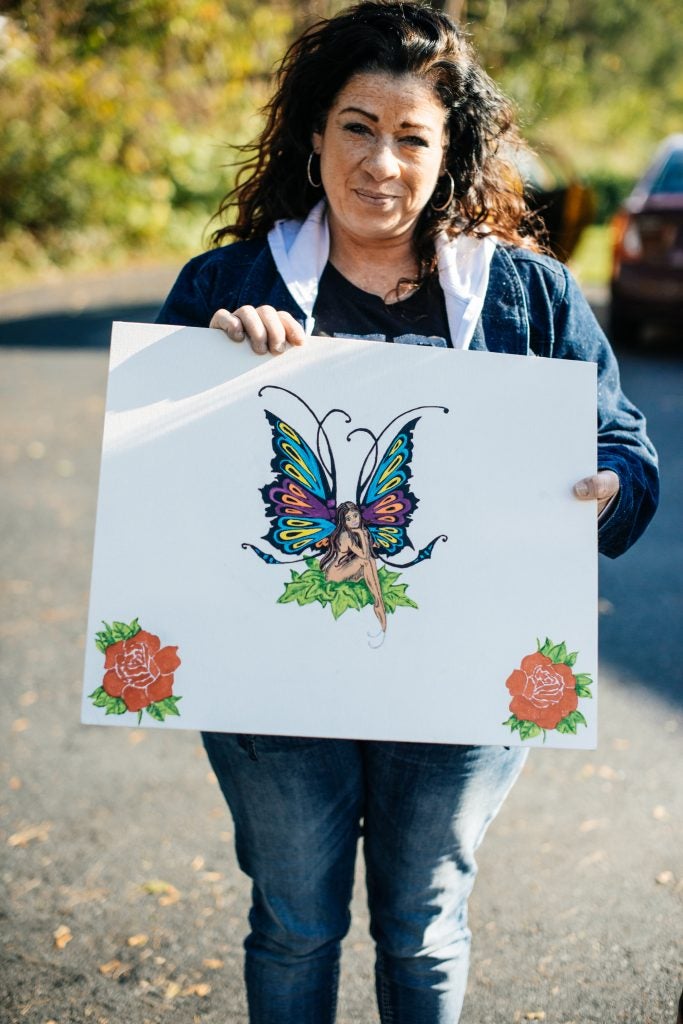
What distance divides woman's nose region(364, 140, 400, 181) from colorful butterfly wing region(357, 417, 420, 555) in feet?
1.38

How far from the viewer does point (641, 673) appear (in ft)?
12.7

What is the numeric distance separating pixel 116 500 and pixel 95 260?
1156cm

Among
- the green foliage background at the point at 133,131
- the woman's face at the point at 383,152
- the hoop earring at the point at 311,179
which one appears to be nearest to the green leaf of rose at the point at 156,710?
the woman's face at the point at 383,152

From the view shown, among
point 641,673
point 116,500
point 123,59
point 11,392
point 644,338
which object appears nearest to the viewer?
point 116,500

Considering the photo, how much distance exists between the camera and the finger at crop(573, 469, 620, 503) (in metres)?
1.65

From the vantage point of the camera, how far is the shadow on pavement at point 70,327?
875cm

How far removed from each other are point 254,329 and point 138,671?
1.91 ft

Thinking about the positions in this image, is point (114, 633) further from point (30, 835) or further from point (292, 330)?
point (30, 835)

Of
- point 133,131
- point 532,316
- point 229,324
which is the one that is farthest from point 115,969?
point 133,131

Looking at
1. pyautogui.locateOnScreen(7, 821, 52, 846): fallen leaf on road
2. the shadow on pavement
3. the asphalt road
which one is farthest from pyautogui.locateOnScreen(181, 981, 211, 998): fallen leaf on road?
the shadow on pavement

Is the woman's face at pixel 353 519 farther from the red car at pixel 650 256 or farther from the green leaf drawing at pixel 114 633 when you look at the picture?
the red car at pixel 650 256

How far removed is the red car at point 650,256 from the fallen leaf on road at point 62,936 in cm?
705

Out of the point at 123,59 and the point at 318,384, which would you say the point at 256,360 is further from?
the point at 123,59

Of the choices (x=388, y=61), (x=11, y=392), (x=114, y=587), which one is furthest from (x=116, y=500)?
(x=11, y=392)
